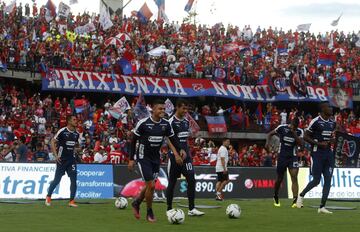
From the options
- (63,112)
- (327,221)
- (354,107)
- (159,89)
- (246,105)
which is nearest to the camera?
(327,221)

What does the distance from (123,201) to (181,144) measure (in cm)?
331

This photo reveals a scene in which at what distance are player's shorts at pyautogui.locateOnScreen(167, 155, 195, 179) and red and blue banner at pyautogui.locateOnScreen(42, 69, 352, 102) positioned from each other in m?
22.4

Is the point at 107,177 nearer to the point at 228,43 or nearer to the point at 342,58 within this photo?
the point at 228,43

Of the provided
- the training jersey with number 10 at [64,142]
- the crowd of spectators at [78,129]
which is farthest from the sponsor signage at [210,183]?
the training jersey with number 10 at [64,142]

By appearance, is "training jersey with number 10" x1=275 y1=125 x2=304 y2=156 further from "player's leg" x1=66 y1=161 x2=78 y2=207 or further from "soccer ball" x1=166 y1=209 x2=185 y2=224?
"soccer ball" x1=166 y1=209 x2=185 y2=224

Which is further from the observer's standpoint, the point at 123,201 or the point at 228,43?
the point at 228,43

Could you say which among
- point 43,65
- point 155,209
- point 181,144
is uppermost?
point 43,65

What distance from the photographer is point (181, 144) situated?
47.3ft

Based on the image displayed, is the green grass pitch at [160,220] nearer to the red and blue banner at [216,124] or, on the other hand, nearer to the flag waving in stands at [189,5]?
the red and blue banner at [216,124]

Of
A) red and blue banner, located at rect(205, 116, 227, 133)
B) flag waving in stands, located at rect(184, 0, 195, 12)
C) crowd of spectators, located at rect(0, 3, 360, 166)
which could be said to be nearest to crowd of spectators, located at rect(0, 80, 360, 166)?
crowd of spectators, located at rect(0, 3, 360, 166)

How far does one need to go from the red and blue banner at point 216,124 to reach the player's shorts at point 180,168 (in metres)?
26.5

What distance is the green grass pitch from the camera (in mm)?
12102

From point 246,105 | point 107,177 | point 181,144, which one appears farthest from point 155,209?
point 246,105

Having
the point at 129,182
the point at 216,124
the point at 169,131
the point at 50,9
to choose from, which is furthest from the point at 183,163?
the point at 50,9
